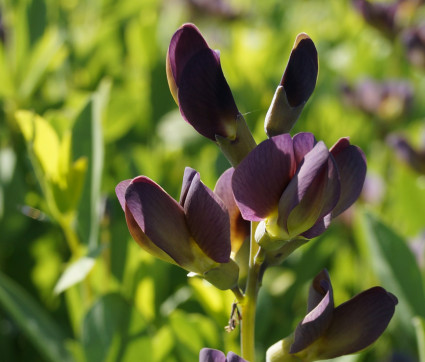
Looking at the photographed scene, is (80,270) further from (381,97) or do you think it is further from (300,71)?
(381,97)

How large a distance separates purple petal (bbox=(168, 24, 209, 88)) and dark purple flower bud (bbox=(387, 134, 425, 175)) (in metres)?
0.93

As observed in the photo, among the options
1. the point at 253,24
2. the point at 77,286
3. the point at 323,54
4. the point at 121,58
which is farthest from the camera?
the point at 253,24

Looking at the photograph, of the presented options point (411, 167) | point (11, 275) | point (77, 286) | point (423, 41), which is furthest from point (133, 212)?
point (423, 41)

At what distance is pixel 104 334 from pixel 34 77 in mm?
606

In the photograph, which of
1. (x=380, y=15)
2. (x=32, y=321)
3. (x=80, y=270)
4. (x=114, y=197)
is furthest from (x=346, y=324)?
(x=380, y=15)

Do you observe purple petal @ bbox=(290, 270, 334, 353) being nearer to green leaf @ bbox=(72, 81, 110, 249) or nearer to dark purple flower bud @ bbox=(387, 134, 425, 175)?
green leaf @ bbox=(72, 81, 110, 249)

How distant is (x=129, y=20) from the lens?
6.33 ft

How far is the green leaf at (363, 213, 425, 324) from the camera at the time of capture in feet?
3.11

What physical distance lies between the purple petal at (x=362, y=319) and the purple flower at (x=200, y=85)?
175 millimetres

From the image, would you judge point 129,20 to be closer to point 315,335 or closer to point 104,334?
point 104,334

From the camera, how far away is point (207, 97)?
60 centimetres

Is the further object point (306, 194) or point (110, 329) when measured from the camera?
point (110, 329)

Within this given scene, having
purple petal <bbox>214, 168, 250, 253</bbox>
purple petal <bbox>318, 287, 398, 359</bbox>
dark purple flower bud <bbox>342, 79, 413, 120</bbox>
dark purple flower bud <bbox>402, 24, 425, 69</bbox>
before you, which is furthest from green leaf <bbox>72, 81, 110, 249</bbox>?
dark purple flower bud <bbox>402, 24, 425, 69</bbox>

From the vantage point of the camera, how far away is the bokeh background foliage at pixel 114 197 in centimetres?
92
